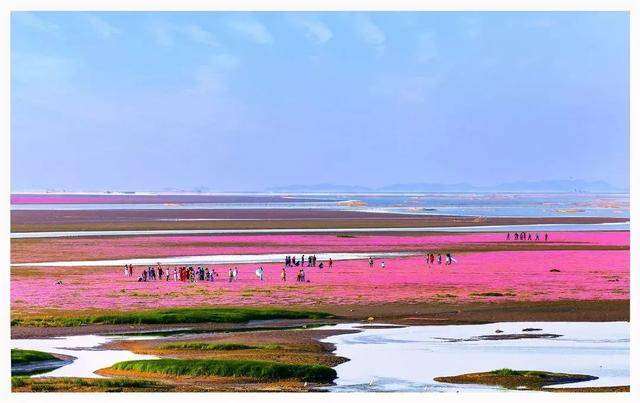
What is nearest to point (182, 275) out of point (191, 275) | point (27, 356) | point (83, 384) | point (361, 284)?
point (191, 275)

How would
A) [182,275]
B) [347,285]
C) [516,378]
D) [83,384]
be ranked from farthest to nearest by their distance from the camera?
1. [182,275]
2. [347,285]
3. [516,378]
4. [83,384]

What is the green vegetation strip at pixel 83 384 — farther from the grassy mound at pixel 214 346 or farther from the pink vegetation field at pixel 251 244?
the pink vegetation field at pixel 251 244

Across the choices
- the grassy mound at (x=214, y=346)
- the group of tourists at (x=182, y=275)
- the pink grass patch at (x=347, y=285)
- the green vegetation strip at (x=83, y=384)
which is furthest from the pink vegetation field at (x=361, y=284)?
the green vegetation strip at (x=83, y=384)

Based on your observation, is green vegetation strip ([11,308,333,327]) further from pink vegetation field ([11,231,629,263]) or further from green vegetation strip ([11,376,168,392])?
pink vegetation field ([11,231,629,263])

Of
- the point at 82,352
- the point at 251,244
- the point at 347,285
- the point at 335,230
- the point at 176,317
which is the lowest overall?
the point at 82,352

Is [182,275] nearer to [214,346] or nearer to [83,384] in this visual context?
[214,346]
